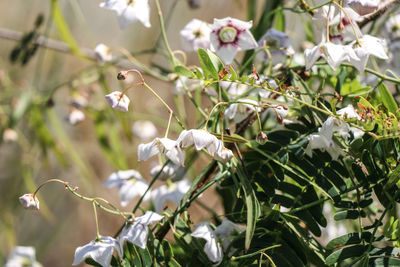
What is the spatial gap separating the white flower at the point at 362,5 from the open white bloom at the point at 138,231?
362 mm

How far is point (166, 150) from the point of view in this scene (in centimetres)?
64

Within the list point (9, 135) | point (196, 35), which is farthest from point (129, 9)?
point (9, 135)

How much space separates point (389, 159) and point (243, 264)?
0.21m

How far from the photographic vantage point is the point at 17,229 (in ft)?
8.84

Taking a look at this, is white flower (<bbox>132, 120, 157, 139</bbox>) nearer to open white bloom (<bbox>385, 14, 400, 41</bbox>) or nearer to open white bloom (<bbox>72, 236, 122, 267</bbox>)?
open white bloom (<bbox>385, 14, 400, 41</bbox>)

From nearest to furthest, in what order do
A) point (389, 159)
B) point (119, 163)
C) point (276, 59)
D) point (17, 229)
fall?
point (389, 159) < point (276, 59) < point (119, 163) < point (17, 229)

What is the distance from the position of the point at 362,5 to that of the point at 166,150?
31cm

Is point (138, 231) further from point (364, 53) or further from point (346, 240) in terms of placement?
point (364, 53)

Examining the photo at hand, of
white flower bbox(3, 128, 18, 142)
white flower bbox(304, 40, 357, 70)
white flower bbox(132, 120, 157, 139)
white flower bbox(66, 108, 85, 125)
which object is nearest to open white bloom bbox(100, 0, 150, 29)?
white flower bbox(304, 40, 357, 70)

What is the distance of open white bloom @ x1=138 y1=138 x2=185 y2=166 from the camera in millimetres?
629

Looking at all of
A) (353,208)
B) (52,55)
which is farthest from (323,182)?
(52,55)

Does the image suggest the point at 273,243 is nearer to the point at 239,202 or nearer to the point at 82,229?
the point at 239,202

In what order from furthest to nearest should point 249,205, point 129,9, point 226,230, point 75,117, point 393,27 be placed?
point 75,117 < point 393,27 < point 129,9 < point 226,230 < point 249,205

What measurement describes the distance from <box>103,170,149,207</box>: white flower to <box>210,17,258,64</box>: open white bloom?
0.25 m
